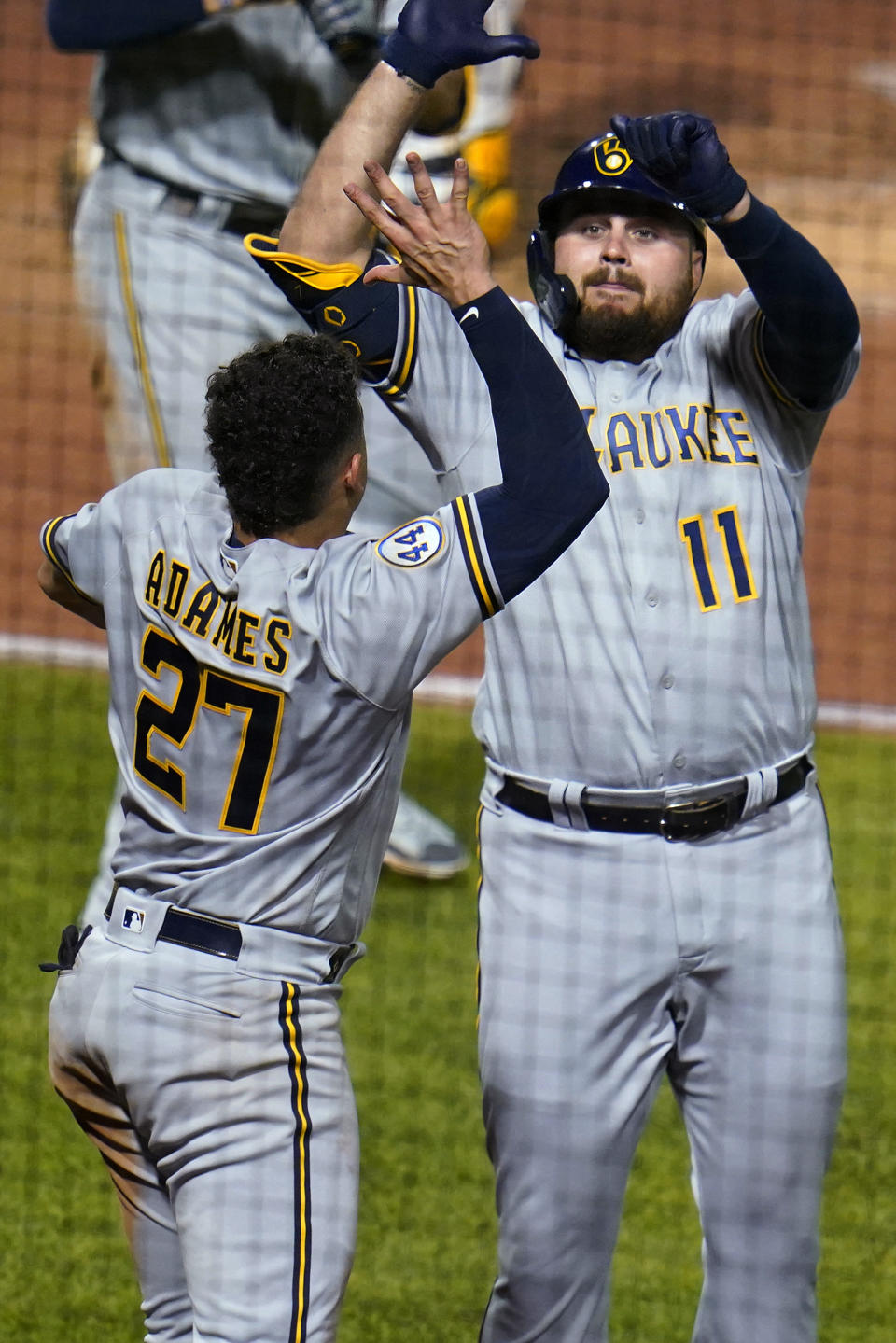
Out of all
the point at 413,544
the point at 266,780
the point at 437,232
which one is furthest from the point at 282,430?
the point at 266,780

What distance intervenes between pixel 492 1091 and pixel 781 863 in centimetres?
55

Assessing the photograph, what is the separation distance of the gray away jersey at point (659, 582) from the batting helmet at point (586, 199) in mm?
116

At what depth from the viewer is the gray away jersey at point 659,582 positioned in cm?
273

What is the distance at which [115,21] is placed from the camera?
15.3 feet

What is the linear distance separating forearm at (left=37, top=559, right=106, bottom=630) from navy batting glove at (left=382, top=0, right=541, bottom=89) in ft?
3.01

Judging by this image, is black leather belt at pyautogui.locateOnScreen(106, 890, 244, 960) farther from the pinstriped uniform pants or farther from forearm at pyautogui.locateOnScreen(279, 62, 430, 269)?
forearm at pyautogui.locateOnScreen(279, 62, 430, 269)

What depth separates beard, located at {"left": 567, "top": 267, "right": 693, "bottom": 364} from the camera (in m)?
2.79

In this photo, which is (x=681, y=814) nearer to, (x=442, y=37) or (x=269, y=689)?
(x=269, y=689)

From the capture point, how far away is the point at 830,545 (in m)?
8.96

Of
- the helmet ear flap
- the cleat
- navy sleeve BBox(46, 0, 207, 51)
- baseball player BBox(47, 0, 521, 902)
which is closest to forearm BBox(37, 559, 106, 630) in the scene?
the helmet ear flap

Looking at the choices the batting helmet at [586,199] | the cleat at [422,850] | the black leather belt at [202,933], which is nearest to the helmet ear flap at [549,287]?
the batting helmet at [586,199]

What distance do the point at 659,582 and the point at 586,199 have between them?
627 mm

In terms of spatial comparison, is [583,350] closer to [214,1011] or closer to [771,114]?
[214,1011]

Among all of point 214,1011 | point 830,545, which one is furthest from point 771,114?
point 214,1011
